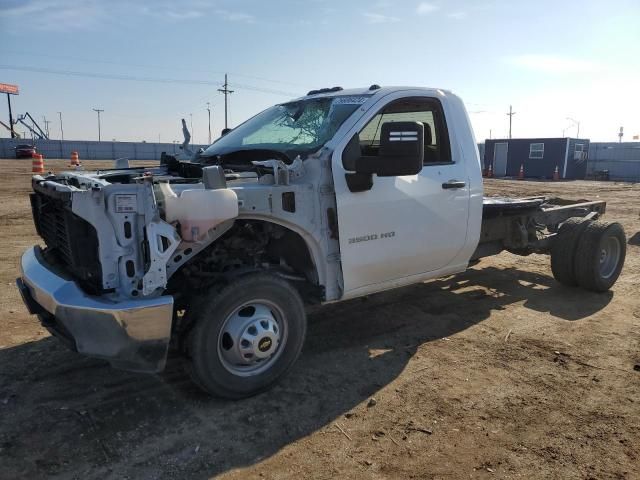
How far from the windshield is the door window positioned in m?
0.33

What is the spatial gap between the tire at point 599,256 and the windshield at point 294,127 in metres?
3.42

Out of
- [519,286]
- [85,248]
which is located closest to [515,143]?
[519,286]

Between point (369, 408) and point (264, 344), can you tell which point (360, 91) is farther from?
point (369, 408)

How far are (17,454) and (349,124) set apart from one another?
3044mm

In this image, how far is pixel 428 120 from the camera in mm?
4750

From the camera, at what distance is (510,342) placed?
4621mm

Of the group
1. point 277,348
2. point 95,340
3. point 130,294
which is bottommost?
point 277,348

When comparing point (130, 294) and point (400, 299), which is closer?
point (130, 294)

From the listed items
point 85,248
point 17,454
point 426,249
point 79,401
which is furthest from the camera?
point 426,249

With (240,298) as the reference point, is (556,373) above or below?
below

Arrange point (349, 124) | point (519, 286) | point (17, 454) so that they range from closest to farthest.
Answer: point (17, 454) → point (349, 124) → point (519, 286)

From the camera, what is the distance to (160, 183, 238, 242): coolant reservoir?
10.0ft

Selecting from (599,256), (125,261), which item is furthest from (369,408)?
(599,256)

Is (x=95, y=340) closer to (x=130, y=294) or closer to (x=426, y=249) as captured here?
(x=130, y=294)
